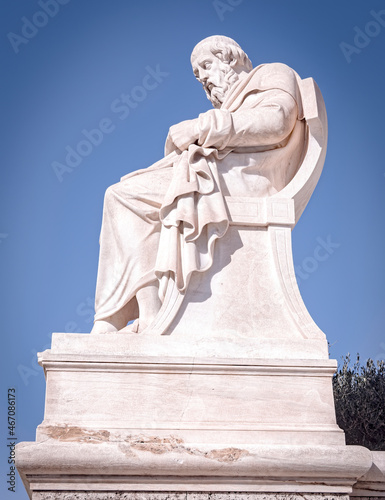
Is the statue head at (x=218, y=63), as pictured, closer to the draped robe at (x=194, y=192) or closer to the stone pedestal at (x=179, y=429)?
the draped robe at (x=194, y=192)

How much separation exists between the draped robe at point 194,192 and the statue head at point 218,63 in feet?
1.42

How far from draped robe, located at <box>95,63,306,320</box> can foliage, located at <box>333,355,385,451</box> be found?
9806mm

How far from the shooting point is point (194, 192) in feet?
14.8

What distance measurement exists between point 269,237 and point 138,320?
3.13 feet

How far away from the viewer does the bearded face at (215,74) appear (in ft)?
17.9

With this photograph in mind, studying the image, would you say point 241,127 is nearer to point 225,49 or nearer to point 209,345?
point 225,49

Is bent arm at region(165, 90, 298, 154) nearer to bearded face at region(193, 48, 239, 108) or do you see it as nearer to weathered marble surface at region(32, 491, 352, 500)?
Result: bearded face at region(193, 48, 239, 108)

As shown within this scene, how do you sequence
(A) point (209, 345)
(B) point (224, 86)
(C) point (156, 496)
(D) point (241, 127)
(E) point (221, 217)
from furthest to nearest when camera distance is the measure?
1. (B) point (224, 86)
2. (D) point (241, 127)
3. (E) point (221, 217)
4. (A) point (209, 345)
5. (C) point (156, 496)

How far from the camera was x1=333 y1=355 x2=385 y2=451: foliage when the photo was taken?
45.5ft

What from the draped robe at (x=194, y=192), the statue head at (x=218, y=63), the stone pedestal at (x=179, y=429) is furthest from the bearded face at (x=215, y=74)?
the stone pedestal at (x=179, y=429)

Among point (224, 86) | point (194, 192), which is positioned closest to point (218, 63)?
point (224, 86)

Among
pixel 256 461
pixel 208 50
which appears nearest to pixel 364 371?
pixel 208 50

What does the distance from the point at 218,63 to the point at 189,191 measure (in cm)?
147

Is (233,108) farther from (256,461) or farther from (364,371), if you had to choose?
(364,371)
